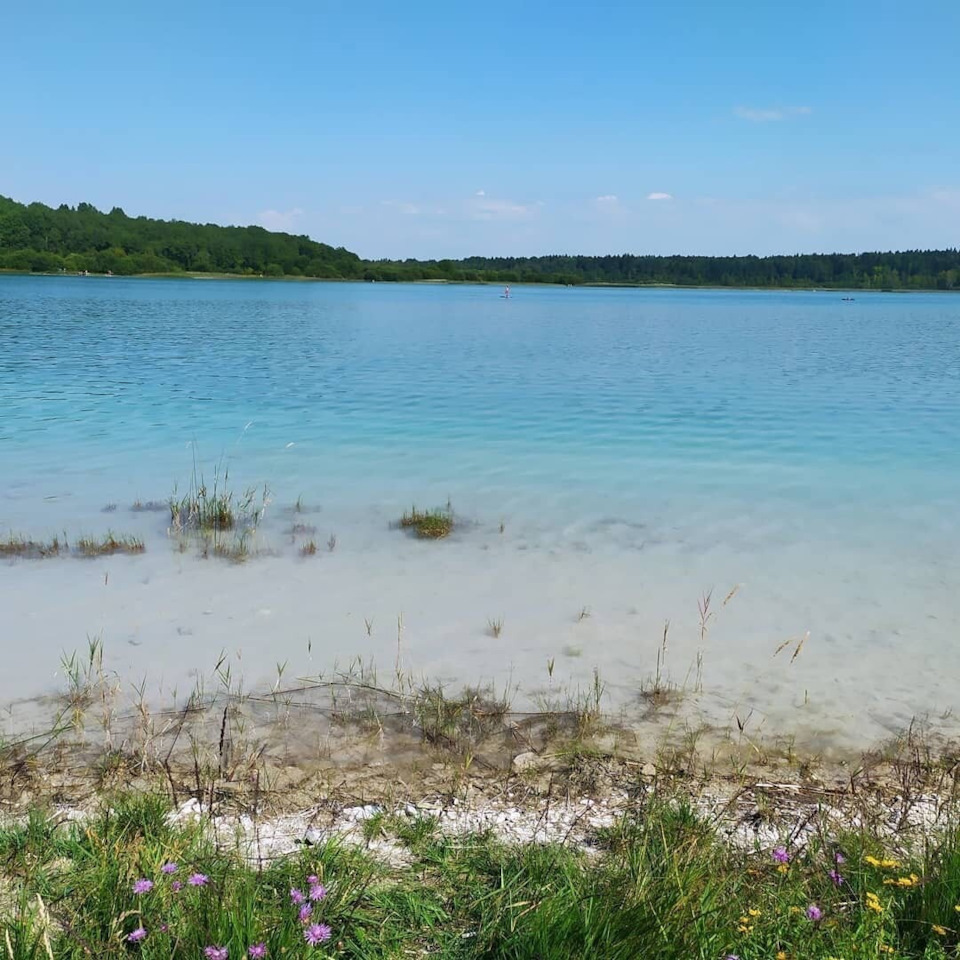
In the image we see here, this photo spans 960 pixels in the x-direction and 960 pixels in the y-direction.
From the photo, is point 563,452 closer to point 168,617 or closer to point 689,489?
point 689,489

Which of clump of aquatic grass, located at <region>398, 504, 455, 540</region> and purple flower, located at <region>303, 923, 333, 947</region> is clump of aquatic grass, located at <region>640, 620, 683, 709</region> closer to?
purple flower, located at <region>303, 923, 333, 947</region>

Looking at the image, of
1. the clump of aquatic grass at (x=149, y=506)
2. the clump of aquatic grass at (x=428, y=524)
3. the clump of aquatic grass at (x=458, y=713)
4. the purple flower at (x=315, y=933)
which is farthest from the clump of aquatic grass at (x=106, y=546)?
the purple flower at (x=315, y=933)

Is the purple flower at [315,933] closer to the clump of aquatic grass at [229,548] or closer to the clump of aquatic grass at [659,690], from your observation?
the clump of aquatic grass at [659,690]

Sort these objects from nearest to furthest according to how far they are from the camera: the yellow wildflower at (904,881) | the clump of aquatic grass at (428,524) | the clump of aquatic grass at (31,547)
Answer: the yellow wildflower at (904,881) → the clump of aquatic grass at (31,547) → the clump of aquatic grass at (428,524)

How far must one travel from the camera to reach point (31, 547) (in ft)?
29.8

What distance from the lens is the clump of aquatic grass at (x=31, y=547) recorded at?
891 cm

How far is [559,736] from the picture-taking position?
5.35m

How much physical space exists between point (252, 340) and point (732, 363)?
21.2 metres

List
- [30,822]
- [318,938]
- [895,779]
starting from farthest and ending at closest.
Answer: [895,779], [30,822], [318,938]

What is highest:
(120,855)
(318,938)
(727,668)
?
(318,938)

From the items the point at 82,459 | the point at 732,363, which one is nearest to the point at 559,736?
the point at 82,459

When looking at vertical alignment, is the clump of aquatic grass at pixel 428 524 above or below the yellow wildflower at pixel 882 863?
below

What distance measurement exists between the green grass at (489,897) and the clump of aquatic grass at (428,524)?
6144 millimetres

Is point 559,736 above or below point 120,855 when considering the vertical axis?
below
